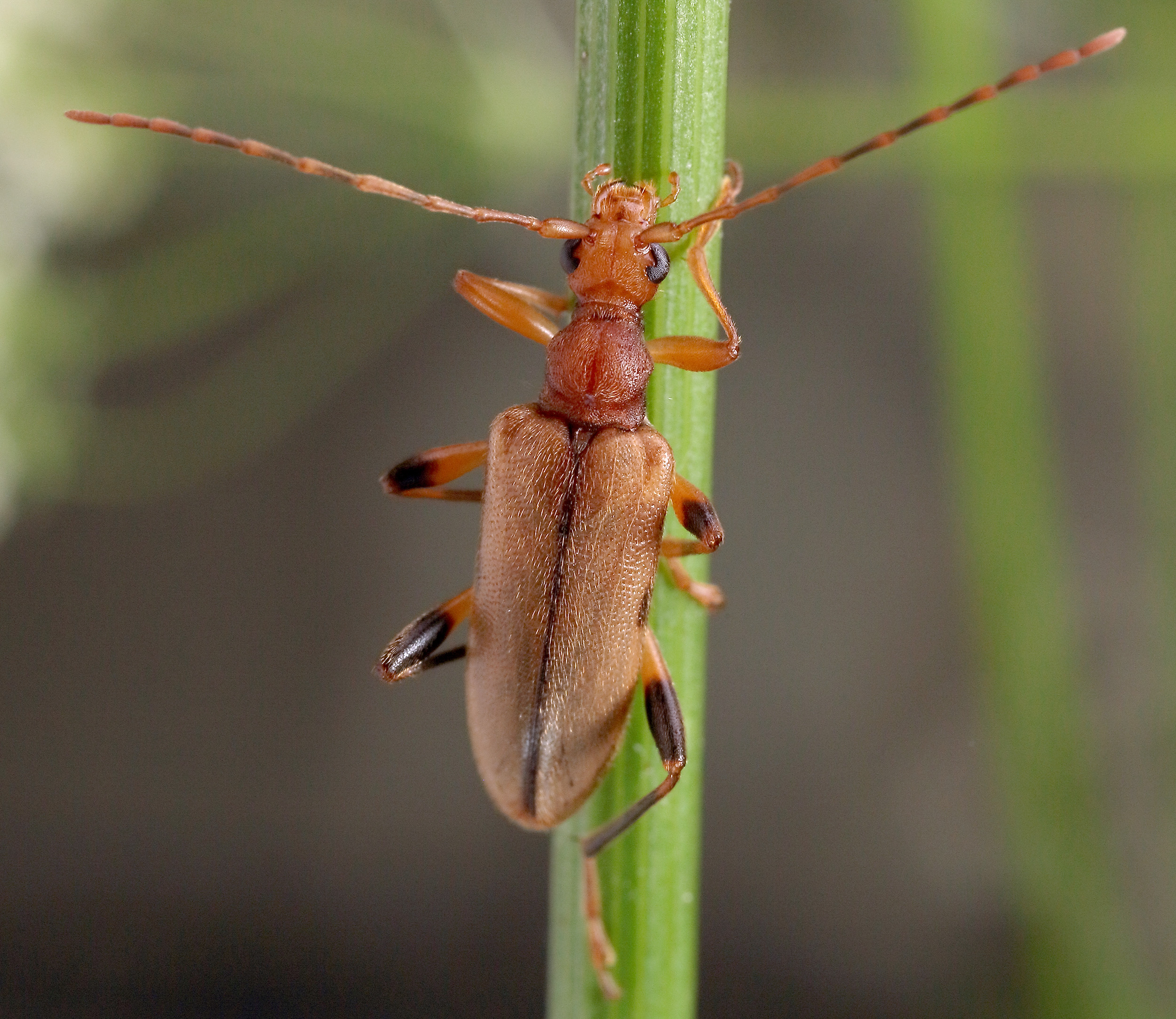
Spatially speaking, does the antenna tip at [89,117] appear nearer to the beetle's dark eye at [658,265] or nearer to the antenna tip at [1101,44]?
the beetle's dark eye at [658,265]

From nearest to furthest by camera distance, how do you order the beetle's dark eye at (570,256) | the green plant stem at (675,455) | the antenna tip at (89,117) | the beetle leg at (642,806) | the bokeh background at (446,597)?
the green plant stem at (675,455)
the antenna tip at (89,117)
the beetle leg at (642,806)
the beetle's dark eye at (570,256)
the bokeh background at (446,597)

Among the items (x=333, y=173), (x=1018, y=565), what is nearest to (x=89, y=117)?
(x=333, y=173)

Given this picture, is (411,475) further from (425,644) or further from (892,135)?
(892,135)

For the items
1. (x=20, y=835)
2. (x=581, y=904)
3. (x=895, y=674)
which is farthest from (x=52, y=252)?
(x=895, y=674)

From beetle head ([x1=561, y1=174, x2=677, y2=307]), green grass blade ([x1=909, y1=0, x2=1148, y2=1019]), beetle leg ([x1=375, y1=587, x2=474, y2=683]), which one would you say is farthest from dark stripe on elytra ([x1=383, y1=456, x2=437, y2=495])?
green grass blade ([x1=909, y1=0, x2=1148, y2=1019])

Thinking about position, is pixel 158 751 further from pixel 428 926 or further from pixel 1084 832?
pixel 1084 832

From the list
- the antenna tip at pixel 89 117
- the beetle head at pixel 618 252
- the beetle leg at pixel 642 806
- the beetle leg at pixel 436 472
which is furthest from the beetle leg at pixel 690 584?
the antenna tip at pixel 89 117
